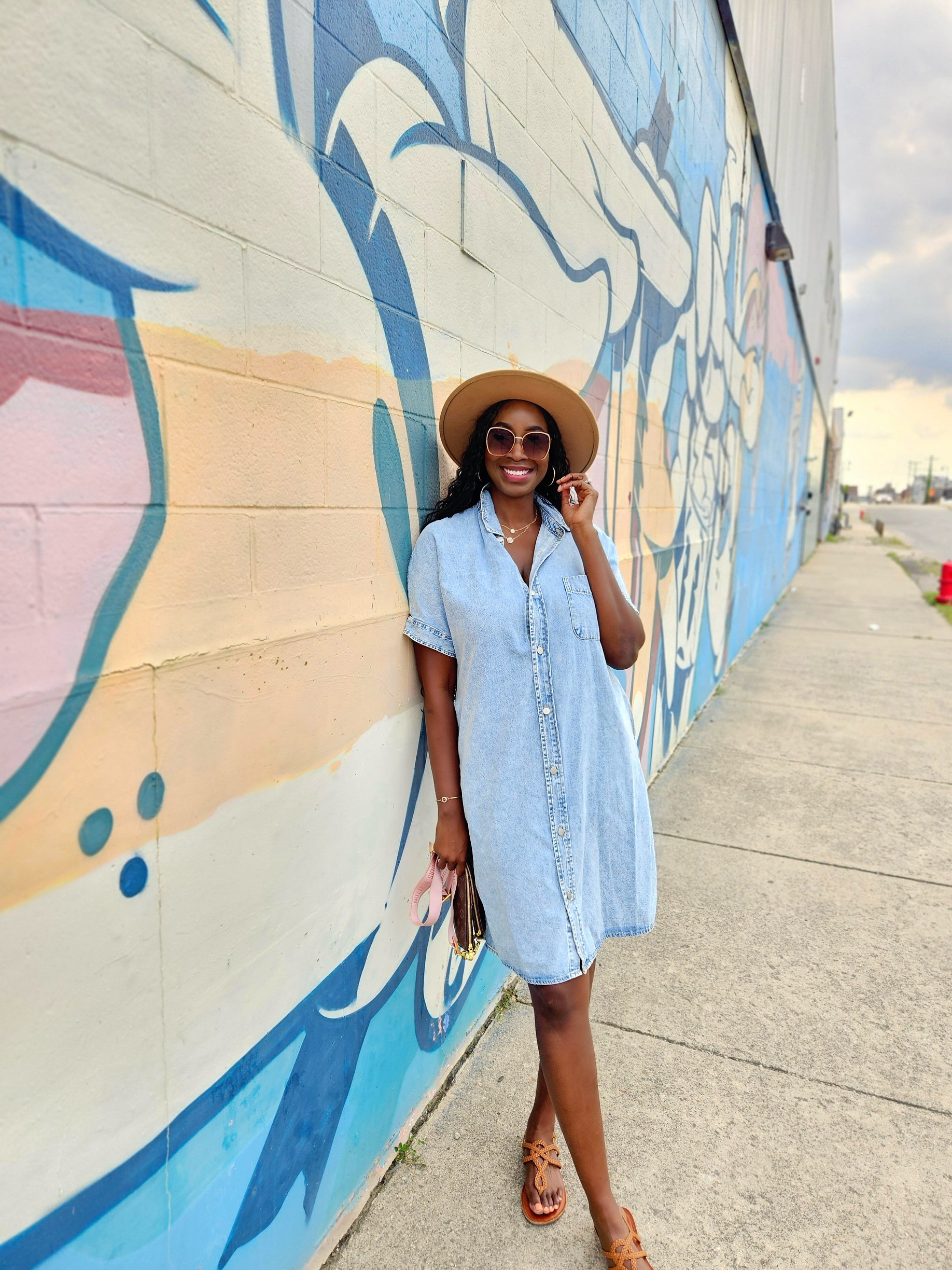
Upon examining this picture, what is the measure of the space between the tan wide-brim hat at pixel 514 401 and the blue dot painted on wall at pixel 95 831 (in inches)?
49.1

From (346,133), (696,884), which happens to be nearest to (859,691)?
(696,884)

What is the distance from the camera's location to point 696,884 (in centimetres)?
371

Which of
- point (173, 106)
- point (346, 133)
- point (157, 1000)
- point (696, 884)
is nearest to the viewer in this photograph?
point (173, 106)

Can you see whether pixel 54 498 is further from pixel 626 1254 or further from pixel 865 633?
pixel 865 633

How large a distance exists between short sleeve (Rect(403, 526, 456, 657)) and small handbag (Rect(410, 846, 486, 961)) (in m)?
0.55

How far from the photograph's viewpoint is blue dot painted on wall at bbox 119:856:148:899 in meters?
1.24

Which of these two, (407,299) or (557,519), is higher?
(407,299)

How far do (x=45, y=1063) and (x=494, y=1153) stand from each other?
1499 millimetres

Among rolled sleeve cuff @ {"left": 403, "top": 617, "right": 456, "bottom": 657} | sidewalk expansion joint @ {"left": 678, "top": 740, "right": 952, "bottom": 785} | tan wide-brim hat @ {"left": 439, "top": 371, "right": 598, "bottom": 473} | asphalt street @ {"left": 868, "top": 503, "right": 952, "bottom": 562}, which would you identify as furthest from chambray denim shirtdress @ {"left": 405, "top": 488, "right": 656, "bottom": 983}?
asphalt street @ {"left": 868, "top": 503, "right": 952, "bottom": 562}

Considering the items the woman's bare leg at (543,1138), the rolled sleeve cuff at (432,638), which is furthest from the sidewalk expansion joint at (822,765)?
the rolled sleeve cuff at (432,638)

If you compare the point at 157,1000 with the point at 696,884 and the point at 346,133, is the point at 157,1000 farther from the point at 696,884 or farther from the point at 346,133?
the point at 696,884

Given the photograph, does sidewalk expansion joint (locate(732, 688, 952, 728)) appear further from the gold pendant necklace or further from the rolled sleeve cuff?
the rolled sleeve cuff

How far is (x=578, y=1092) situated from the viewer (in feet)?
6.23

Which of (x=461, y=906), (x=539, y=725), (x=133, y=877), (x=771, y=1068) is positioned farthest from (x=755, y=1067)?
(x=133, y=877)
